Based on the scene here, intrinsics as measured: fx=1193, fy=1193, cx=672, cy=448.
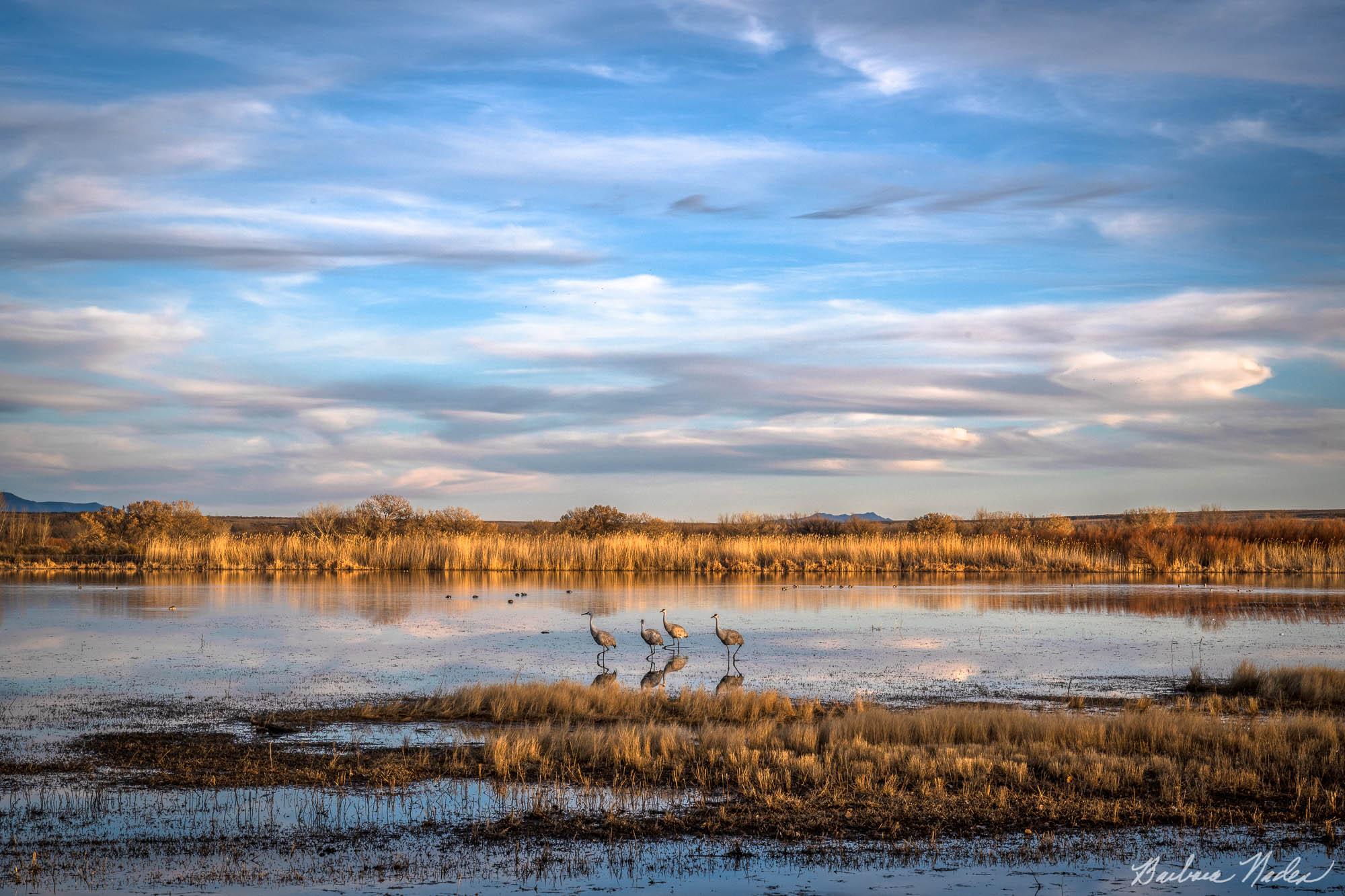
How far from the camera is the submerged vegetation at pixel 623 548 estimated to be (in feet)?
132

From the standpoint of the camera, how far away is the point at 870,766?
9.78 m

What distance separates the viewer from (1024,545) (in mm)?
45812

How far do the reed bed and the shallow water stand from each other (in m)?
6.25

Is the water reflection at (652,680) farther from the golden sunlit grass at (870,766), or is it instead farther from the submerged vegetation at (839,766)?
the golden sunlit grass at (870,766)

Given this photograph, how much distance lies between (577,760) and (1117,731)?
16.3 ft

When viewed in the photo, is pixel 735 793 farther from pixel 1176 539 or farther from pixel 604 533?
pixel 604 533

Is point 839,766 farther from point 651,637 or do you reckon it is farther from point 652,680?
point 651,637

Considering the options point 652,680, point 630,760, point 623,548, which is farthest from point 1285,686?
point 623,548

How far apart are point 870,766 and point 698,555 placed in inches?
1291

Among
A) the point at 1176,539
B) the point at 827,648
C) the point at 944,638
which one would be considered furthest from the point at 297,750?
the point at 1176,539
